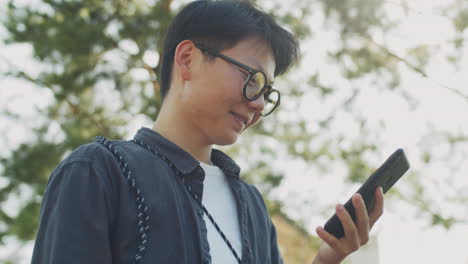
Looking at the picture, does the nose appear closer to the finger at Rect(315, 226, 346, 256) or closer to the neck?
the neck

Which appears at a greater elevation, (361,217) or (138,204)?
(138,204)

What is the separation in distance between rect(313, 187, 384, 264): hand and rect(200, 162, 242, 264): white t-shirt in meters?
0.26

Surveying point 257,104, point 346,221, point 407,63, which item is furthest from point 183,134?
point 407,63

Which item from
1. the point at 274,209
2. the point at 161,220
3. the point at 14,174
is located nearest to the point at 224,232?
the point at 161,220

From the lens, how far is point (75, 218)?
1108mm

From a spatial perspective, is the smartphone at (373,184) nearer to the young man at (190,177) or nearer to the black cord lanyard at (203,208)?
the young man at (190,177)

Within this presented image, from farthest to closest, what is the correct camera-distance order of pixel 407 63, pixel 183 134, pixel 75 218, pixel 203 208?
pixel 407 63
pixel 183 134
pixel 203 208
pixel 75 218

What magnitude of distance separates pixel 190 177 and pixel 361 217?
20.0 inches

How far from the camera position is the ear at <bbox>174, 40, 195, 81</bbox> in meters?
1.50

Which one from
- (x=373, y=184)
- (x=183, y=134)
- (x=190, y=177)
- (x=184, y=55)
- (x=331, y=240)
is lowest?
(x=331, y=240)

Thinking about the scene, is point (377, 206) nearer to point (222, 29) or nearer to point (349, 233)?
point (349, 233)

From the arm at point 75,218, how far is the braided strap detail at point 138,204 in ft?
0.20

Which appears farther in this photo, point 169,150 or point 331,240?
point 331,240

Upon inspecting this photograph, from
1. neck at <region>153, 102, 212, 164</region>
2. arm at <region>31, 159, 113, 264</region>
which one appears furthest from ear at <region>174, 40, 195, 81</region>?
arm at <region>31, 159, 113, 264</region>
